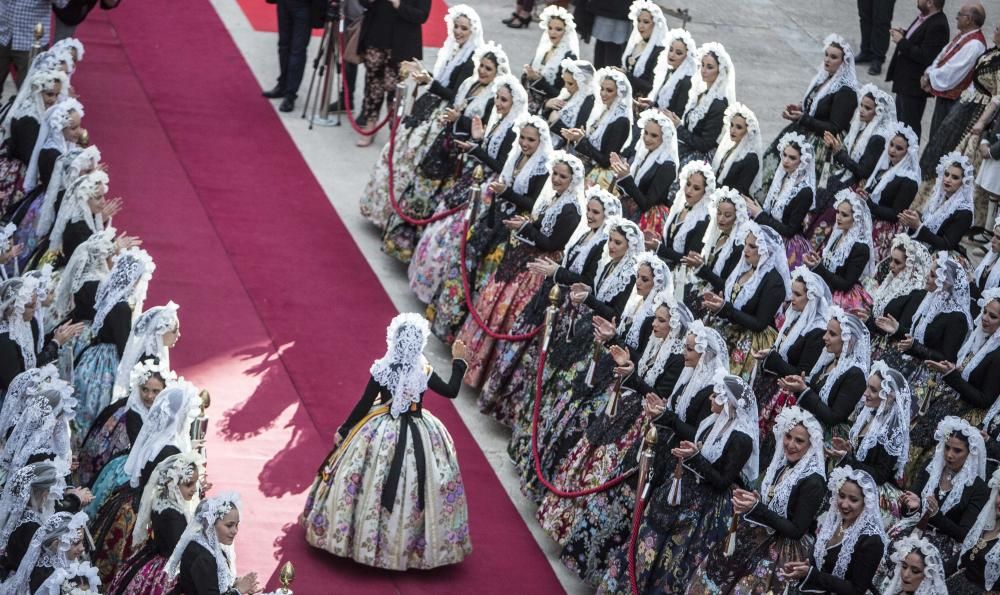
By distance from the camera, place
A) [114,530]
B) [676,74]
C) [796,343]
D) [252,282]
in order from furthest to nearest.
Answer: [676,74], [252,282], [796,343], [114,530]

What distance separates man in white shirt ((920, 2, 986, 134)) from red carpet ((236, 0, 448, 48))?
18.2 feet

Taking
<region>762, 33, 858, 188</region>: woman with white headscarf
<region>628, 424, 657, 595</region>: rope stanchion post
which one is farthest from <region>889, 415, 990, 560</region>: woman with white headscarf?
<region>762, 33, 858, 188</region>: woman with white headscarf

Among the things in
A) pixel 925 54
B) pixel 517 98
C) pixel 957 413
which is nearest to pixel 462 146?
pixel 517 98

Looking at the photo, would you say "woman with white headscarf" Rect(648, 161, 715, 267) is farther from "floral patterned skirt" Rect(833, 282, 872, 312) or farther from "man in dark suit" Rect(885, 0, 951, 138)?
"man in dark suit" Rect(885, 0, 951, 138)

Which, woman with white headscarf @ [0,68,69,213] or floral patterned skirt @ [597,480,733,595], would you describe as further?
woman with white headscarf @ [0,68,69,213]

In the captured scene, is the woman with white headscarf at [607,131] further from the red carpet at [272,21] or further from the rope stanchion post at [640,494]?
the red carpet at [272,21]

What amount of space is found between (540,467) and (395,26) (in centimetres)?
563

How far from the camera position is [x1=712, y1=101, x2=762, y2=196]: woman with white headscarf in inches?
515

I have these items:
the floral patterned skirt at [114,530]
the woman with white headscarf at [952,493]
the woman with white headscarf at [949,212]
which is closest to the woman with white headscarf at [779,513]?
the woman with white headscarf at [952,493]

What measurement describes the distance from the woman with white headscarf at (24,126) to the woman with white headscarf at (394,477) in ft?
12.9

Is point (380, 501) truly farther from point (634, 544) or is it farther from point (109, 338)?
point (109, 338)

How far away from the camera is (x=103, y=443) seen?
30.6 ft

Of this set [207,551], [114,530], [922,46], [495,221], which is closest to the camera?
[207,551]

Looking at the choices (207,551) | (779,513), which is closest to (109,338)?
(207,551)
